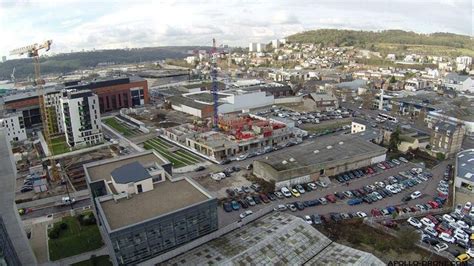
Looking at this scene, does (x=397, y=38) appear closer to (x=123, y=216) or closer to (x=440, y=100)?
(x=440, y=100)

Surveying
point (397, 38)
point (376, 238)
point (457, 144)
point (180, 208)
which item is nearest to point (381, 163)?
point (457, 144)

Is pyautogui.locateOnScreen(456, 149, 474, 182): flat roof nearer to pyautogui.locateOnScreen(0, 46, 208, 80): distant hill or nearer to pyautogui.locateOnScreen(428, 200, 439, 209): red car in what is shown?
pyautogui.locateOnScreen(428, 200, 439, 209): red car

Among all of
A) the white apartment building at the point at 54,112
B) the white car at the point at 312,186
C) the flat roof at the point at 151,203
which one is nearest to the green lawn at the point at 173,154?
the white car at the point at 312,186

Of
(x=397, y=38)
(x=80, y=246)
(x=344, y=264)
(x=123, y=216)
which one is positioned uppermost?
(x=397, y=38)

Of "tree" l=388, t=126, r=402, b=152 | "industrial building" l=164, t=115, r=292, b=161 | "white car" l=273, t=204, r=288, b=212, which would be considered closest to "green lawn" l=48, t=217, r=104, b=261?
"white car" l=273, t=204, r=288, b=212

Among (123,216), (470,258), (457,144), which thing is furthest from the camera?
(457,144)

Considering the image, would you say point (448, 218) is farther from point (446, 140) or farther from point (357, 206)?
point (446, 140)
